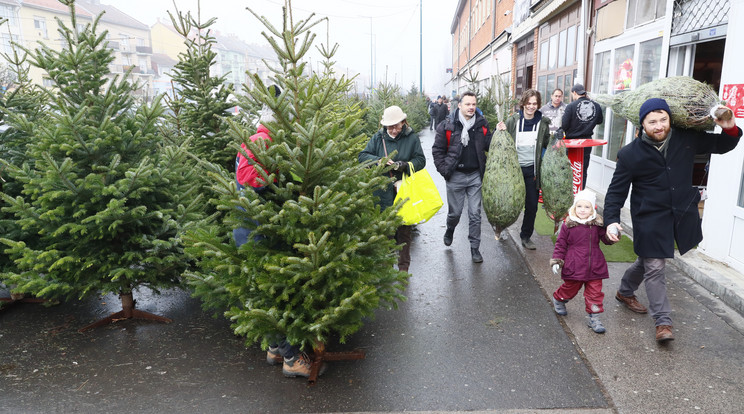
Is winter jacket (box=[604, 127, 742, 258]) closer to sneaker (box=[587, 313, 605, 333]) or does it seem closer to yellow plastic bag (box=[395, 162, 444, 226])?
sneaker (box=[587, 313, 605, 333])

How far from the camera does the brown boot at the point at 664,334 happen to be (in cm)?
402

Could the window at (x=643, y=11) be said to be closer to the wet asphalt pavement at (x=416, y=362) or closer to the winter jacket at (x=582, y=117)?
the winter jacket at (x=582, y=117)

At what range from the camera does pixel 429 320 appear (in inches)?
184

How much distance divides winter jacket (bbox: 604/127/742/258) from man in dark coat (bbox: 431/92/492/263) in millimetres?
2112

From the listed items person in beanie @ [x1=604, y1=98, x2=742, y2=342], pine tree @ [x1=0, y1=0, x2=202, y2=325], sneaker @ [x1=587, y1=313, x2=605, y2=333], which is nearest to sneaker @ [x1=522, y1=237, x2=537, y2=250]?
sneaker @ [x1=587, y1=313, x2=605, y2=333]

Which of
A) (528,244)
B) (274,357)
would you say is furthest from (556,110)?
(274,357)

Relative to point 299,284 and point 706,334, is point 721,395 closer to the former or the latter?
point 706,334

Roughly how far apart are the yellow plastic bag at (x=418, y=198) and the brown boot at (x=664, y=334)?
88.8 inches

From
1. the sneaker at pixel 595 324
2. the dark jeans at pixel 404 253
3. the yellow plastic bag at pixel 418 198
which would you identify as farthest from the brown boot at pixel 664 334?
the dark jeans at pixel 404 253

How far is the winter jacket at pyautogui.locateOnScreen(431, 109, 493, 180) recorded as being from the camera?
6.07 metres

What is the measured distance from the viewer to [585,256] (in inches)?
171

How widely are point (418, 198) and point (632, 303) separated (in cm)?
224

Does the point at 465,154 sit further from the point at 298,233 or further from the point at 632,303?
the point at 298,233

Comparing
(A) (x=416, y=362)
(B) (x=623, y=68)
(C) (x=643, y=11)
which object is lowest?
(A) (x=416, y=362)
